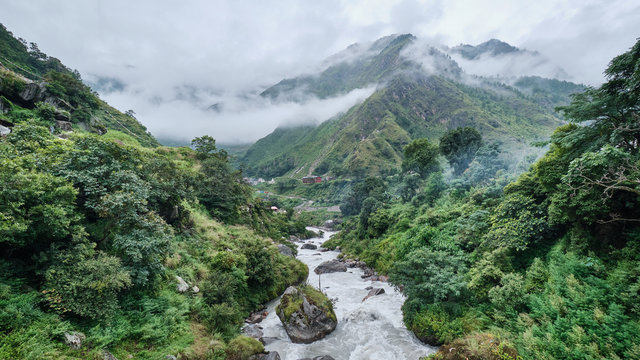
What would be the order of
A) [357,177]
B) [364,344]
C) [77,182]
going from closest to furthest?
[77,182] → [364,344] → [357,177]

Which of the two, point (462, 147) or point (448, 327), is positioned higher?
point (462, 147)

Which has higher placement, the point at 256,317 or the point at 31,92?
the point at 31,92

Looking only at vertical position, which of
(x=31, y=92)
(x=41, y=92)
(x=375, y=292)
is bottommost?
(x=375, y=292)

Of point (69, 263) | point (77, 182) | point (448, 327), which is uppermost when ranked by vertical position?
point (77, 182)

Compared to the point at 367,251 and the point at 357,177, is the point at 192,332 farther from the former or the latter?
the point at 357,177

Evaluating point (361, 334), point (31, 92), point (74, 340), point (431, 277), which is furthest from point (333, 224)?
point (74, 340)

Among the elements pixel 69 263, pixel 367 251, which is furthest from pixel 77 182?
pixel 367 251

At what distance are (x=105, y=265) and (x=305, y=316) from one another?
1346cm

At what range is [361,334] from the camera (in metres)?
18.7

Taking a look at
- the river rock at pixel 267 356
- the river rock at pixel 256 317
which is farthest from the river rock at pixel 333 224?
the river rock at pixel 267 356

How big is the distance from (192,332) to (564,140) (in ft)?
81.5

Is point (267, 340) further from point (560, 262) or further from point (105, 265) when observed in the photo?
point (560, 262)

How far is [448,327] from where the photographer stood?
16812 millimetres

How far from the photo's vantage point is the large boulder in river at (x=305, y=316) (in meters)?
18.1
